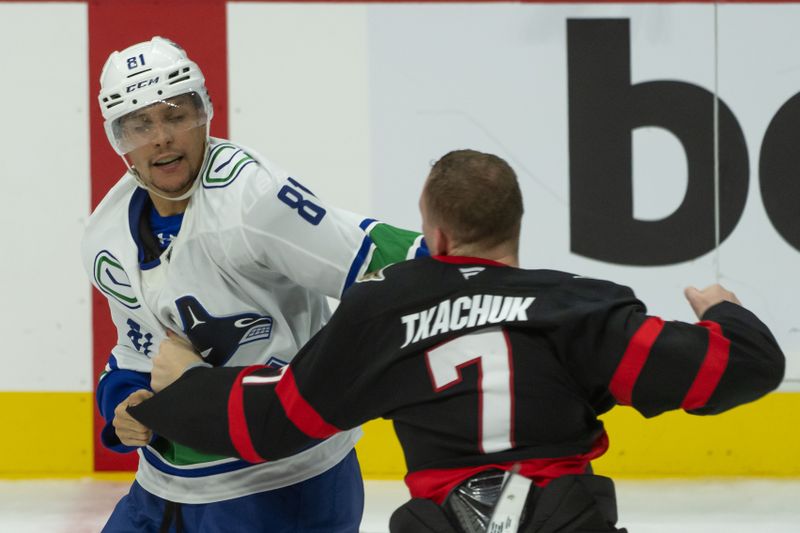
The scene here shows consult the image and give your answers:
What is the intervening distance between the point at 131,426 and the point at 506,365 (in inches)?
27.6

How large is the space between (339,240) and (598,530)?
72cm

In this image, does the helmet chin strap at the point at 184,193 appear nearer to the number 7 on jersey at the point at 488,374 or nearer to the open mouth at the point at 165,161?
the open mouth at the point at 165,161

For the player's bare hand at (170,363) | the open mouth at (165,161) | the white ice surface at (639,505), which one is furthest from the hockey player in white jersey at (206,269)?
the white ice surface at (639,505)

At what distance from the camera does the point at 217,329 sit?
2.08 meters

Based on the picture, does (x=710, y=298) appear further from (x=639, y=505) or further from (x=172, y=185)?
(x=639, y=505)

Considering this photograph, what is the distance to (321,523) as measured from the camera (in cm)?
219

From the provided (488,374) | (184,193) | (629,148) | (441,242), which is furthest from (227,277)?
(629,148)

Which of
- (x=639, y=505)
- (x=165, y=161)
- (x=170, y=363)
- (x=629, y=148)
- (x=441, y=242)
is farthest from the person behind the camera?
(x=629, y=148)

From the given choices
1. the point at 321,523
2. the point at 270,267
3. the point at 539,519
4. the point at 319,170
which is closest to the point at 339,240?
the point at 270,267

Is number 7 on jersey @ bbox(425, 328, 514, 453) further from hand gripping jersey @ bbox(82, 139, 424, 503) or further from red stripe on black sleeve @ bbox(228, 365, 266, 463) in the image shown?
hand gripping jersey @ bbox(82, 139, 424, 503)

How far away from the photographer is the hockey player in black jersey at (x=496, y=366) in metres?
1.51

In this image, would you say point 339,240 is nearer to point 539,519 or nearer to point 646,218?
point 539,519

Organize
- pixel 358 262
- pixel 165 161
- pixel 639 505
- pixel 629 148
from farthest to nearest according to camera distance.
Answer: pixel 629 148 → pixel 639 505 → pixel 165 161 → pixel 358 262

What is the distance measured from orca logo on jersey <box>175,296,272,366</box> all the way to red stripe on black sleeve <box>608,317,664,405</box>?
776 mm
